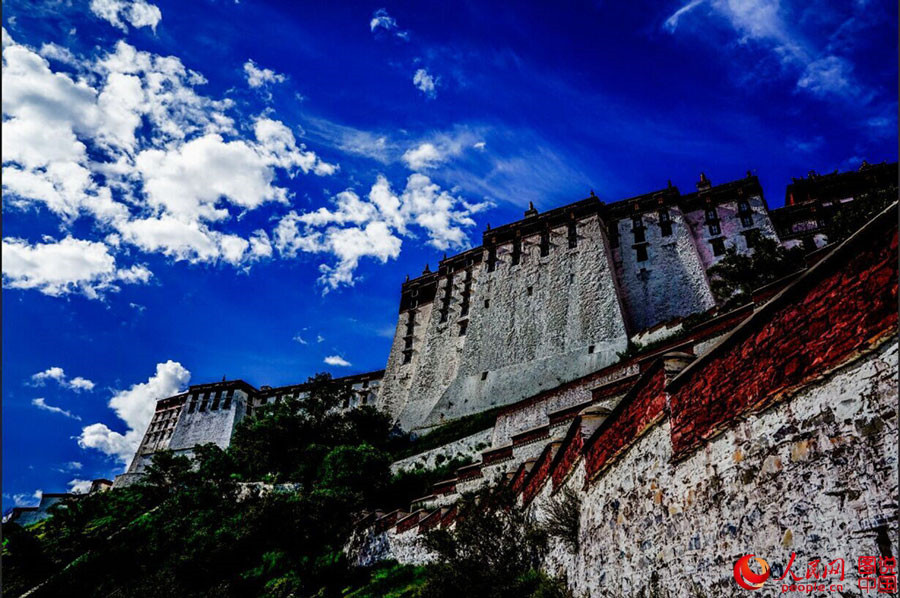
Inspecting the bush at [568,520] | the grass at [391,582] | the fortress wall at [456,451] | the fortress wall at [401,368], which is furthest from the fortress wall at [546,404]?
the fortress wall at [401,368]

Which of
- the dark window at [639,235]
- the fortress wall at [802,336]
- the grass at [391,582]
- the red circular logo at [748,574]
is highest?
the dark window at [639,235]

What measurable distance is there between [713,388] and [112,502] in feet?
105

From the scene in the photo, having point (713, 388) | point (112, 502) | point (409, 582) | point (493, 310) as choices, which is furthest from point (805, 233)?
point (112, 502)

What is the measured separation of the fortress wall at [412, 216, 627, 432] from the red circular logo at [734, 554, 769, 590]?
26.6m

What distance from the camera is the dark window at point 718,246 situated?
1296 inches

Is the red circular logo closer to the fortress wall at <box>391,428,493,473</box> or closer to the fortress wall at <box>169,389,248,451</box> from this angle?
the fortress wall at <box>391,428,493,473</box>

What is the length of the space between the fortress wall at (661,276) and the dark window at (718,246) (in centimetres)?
118

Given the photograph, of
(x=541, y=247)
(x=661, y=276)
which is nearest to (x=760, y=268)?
(x=661, y=276)

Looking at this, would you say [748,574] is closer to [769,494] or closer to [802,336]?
[769,494]

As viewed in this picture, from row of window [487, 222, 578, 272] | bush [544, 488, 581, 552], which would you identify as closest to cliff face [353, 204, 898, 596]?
bush [544, 488, 581, 552]

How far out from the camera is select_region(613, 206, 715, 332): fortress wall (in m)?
31.5

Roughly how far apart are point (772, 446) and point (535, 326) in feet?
103

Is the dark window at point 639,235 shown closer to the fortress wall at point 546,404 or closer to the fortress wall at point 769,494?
the fortress wall at point 546,404

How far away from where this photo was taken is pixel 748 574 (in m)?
3.46
